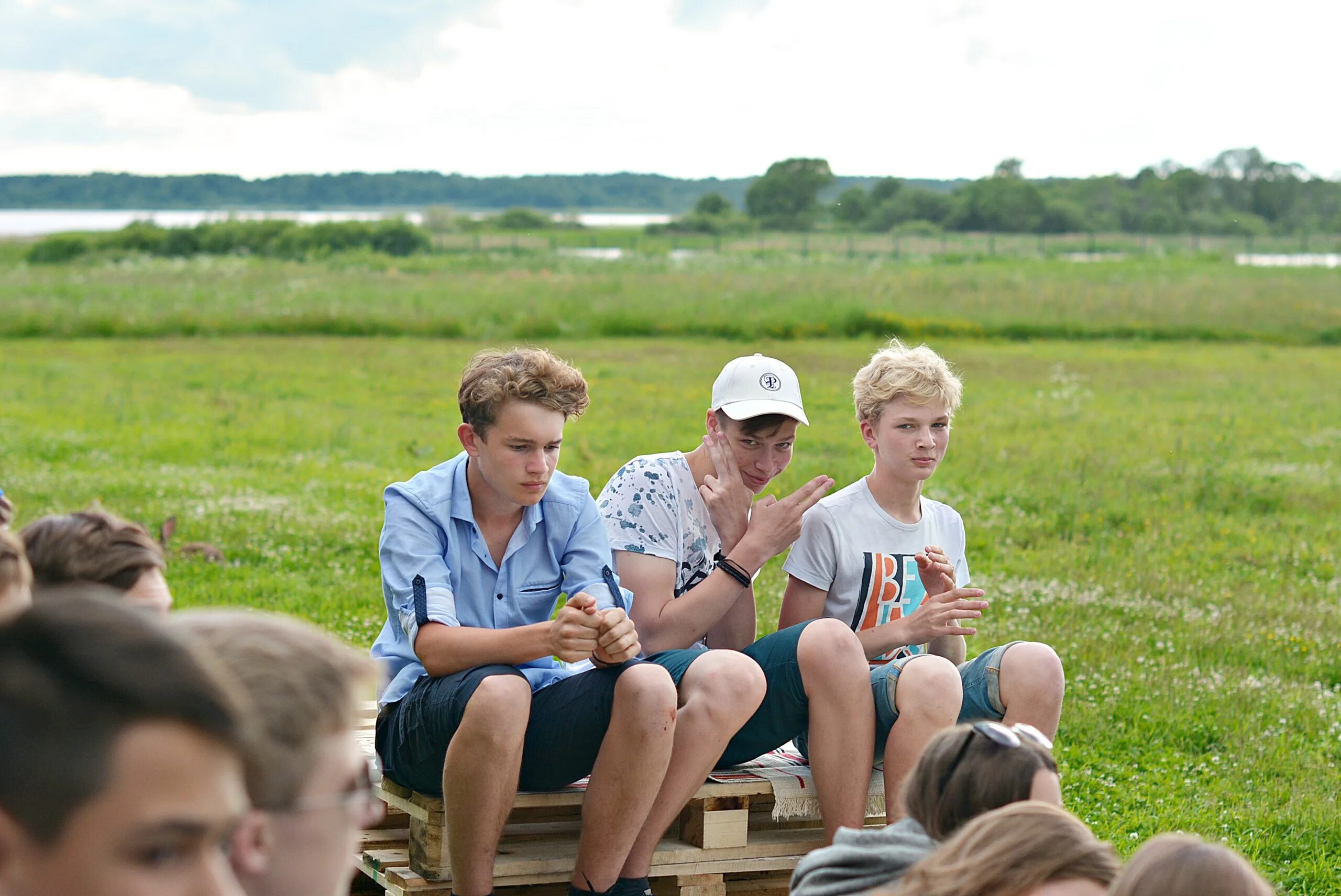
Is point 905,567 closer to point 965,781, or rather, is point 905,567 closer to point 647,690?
point 647,690

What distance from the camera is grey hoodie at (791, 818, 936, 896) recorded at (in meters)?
2.30

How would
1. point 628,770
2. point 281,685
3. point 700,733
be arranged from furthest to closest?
point 700,733
point 628,770
point 281,685

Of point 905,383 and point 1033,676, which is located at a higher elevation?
point 905,383

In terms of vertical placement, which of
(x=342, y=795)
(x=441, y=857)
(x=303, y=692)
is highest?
(x=303, y=692)

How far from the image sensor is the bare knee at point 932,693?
11.4 ft

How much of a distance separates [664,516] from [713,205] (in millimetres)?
67895

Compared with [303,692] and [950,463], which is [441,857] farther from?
[950,463]

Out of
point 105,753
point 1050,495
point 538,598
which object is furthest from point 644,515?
point 1050,495

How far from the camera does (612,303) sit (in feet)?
83.5

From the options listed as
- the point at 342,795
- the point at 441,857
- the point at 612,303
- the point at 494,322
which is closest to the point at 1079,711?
the point at 441,857

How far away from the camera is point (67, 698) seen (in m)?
1.19

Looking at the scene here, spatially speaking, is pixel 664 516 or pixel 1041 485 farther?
pixel 1041 485

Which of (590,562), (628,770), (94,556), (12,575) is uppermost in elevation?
(12,575)

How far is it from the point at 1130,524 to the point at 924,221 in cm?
5197
